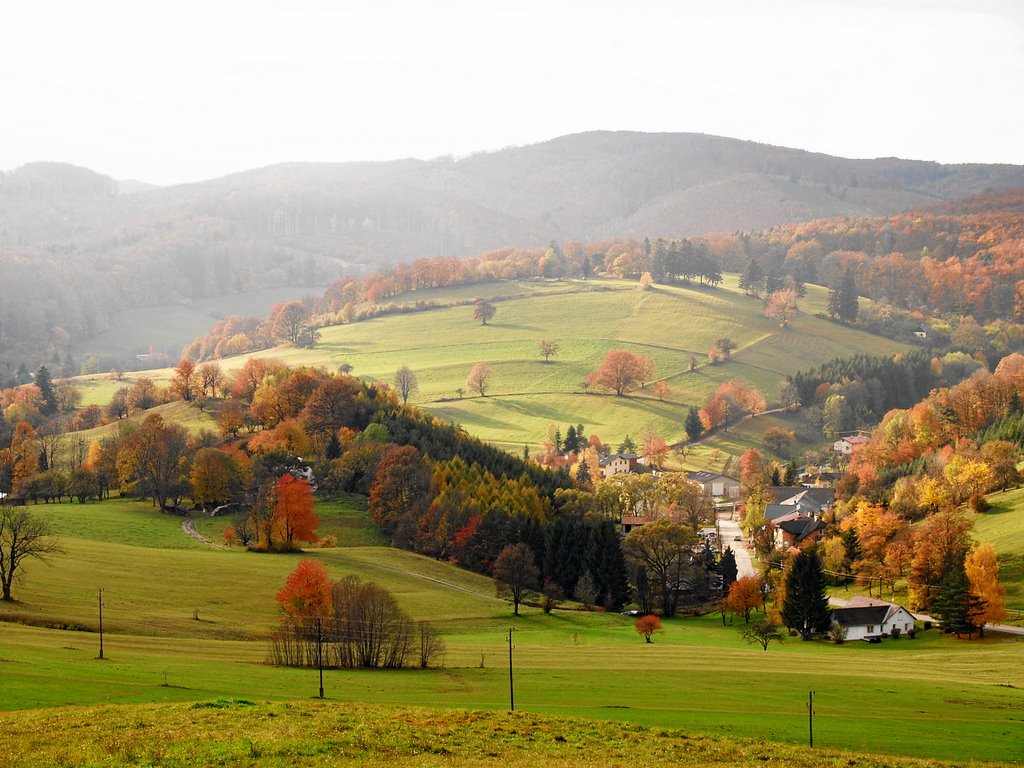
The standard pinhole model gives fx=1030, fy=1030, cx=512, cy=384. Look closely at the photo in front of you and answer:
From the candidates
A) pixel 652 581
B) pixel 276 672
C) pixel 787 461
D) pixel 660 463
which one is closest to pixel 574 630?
pixel 652 581

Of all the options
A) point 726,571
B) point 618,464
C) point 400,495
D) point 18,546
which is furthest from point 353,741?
point 618,464

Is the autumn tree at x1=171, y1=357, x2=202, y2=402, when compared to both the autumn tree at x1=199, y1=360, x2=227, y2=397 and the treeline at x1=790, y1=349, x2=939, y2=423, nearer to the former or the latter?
the autumn tree at x1=199, y1=360, x2=227, y2=397

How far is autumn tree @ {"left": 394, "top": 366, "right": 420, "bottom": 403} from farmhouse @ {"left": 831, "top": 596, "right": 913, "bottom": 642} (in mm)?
109672

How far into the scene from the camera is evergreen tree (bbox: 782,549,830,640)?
72.2m

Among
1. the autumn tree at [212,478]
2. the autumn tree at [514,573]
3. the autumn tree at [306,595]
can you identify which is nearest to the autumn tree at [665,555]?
the autumn tree at [514,573]

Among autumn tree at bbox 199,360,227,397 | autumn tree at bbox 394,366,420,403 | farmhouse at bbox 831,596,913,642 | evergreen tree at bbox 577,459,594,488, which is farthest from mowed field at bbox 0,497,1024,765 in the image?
autumn tree at bbox 394,366,420,403

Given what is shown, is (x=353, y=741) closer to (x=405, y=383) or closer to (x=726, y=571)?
(x=726, y=571)

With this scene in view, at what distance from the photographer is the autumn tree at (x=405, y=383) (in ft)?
574

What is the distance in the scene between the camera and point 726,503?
457ft

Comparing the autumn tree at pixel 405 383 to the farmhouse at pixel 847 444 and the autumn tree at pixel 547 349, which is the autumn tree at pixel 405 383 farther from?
the farmhouse at pixel 847 444

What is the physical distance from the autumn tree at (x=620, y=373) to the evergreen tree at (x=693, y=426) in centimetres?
1886

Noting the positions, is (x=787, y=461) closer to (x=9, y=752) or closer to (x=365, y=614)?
(x=365, y=614)

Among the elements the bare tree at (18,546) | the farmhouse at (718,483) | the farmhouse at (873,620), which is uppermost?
the bare tree at (18,546)

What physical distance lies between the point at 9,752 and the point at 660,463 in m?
124
